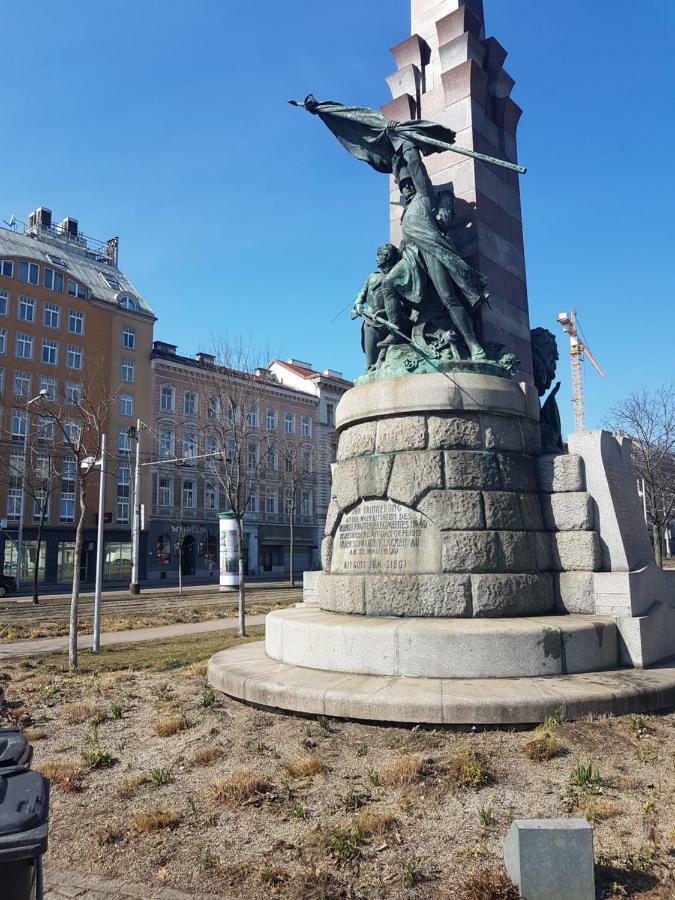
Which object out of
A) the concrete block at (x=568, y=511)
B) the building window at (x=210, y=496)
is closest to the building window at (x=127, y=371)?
the building window at (x=210, y=496)

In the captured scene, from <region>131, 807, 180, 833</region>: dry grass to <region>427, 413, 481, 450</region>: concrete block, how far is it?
205 inches

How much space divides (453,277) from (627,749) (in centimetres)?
637

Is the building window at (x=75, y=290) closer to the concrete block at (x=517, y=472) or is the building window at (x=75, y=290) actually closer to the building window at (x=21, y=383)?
the building window at (x=21, y=383)

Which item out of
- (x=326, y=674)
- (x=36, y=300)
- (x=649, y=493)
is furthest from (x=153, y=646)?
(x=36, y=300)

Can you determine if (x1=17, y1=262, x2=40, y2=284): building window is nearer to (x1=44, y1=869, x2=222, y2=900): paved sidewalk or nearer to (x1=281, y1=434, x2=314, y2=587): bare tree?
(x1=281, y1=434, x2=314, y2=587): bare tree

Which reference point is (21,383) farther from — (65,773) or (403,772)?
(403,772)

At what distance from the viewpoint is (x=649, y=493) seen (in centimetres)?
2927

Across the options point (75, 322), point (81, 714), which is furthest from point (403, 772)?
point (75, 322)

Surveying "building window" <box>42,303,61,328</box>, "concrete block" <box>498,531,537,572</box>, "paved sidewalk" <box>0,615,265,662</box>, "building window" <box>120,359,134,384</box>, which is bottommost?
"paved sidewalk" <box>0,615,265,662</box>

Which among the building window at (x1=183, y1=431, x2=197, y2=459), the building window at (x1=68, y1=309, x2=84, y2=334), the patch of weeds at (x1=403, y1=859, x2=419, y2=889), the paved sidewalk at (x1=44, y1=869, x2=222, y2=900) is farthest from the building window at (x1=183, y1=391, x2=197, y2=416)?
the patch of weeds at (x1=403, y1=859, x2=419, y2=889)

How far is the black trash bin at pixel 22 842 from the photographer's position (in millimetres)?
1897

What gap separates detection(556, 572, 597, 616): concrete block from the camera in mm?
8016

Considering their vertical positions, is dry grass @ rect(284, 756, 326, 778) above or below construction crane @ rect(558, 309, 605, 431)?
below

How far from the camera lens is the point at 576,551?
8297 mm
